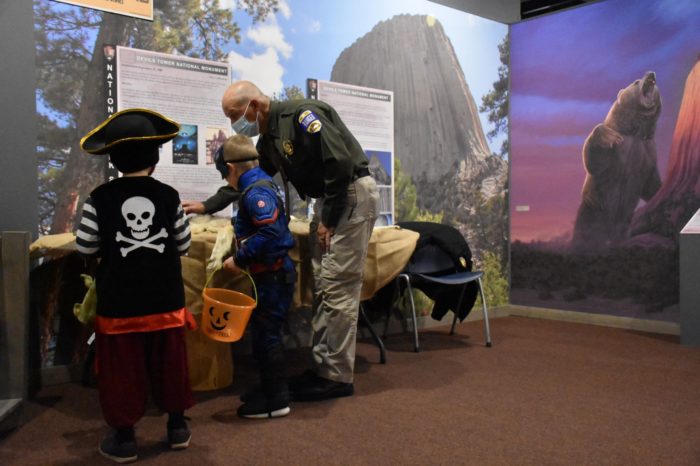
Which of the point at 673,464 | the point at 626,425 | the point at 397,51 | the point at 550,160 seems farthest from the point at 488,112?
the point at 673,464

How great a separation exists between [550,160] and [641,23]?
1.32 metres

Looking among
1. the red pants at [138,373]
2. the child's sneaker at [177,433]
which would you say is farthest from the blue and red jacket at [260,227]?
the child's sneaker at [177,433]

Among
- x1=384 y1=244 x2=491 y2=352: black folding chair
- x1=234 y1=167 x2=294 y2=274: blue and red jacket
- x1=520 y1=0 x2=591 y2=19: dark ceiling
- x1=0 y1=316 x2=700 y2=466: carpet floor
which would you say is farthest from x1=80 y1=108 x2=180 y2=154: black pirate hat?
x1=520 y1=0 x2=591 y2=19: dark ceiling

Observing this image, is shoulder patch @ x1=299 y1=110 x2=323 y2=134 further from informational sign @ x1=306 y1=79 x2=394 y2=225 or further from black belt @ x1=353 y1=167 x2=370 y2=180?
informational sign @ x1=306 y1=79 x2=394 y2=225

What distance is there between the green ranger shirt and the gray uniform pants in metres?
0.06

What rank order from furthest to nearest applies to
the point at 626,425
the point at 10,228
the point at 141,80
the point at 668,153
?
the point at 668,153 → the point at 141,80 → the point at 10,228 → the point at 626,425

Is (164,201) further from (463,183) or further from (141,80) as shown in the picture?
(463,183)

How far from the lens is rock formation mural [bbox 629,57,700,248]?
4.60 meters

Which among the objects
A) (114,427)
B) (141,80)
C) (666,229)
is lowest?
(114,427)

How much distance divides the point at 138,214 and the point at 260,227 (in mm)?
565

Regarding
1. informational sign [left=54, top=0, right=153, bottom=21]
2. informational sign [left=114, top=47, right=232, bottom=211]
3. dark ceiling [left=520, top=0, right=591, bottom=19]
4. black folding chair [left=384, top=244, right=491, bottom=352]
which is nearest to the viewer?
informational sign [left=54, top=0, right=153, bottom=21]

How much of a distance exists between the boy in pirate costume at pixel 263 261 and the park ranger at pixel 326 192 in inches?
7.2

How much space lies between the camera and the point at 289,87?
13.8 ft

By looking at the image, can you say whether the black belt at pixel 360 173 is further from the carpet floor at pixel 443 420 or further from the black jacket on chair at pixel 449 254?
the black jacket on chair at pixel 449 254
